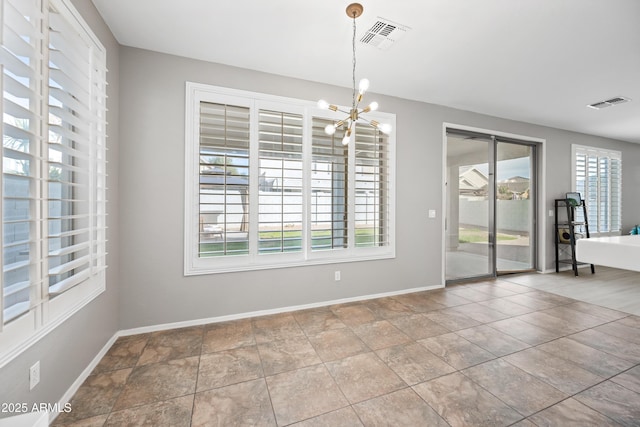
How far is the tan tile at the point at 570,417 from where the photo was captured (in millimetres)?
1526

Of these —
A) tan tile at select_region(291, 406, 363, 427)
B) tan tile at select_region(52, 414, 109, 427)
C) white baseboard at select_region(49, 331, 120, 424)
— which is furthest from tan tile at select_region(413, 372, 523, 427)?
white baseboard at select_region(49, 331, 120, 424)

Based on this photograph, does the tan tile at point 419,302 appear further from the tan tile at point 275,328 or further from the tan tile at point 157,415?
the tan tile at point 157,415

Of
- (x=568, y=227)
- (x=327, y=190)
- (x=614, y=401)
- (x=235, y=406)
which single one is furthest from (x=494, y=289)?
(x=235, y=406)

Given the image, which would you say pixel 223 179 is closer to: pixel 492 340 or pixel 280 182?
pixel 280 182

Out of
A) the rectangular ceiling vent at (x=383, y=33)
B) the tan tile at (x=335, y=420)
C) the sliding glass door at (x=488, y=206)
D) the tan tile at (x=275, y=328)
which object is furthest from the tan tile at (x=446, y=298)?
the rectangular ceiling vent at (x=383, y=33)

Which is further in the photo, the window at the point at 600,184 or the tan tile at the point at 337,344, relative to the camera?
the window at the point at 600,184

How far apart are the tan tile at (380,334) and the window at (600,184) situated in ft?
17.6

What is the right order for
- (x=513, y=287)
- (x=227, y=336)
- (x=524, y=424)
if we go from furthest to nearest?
(x=513, y=287), (x=227, y=336), (x=524, y=424)

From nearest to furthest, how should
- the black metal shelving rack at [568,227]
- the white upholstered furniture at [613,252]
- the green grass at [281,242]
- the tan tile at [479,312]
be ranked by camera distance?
the white upholstered furniture at [613,252]
the green grass at [281,242]
the tan tile at [479,312]
the black metal shelving rack at [568,227]

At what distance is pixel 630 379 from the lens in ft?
6.32

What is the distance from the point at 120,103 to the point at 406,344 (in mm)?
3511

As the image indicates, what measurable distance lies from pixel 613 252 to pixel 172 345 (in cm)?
312

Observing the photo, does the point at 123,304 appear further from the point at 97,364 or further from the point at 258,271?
the point at 258,271

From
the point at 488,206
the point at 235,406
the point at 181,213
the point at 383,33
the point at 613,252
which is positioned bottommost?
the point at 235,406
